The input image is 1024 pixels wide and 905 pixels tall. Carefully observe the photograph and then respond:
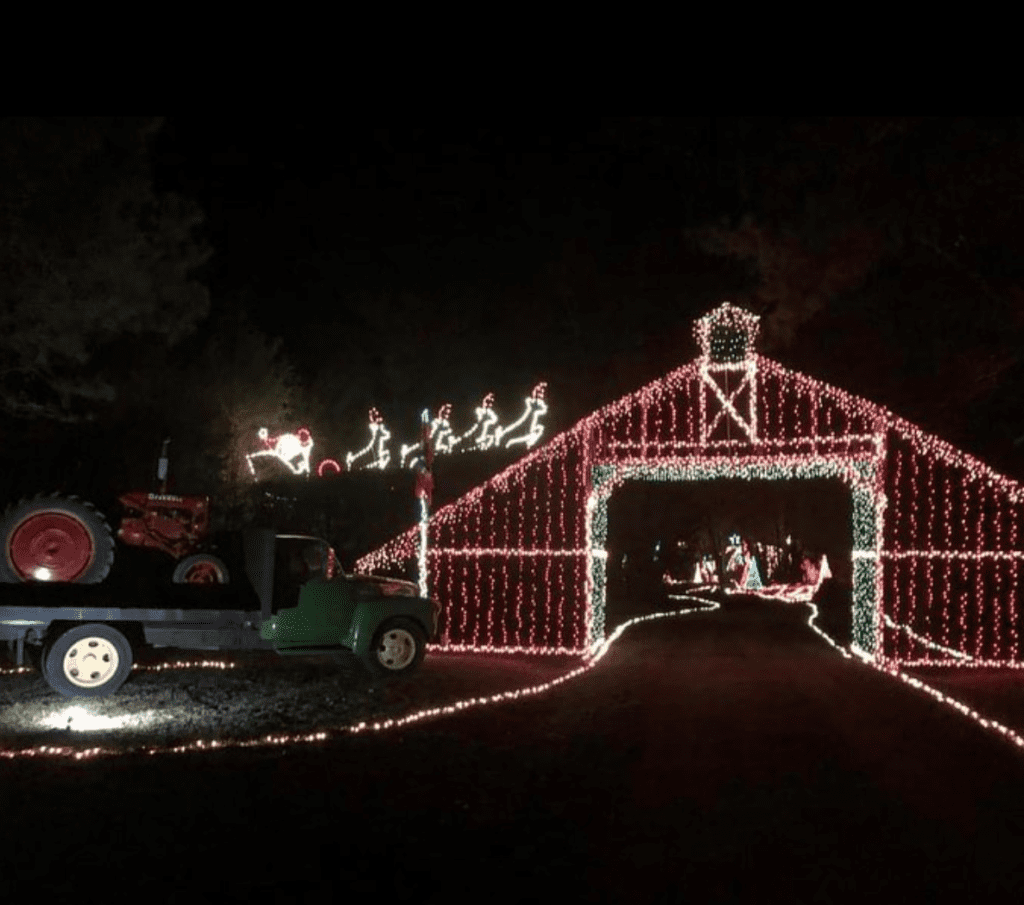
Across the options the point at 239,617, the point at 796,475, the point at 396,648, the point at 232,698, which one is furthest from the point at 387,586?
the point at 796,475

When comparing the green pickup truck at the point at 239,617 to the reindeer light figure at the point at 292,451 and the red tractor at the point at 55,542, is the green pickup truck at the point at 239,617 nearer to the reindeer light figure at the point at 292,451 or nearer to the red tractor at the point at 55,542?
the red tractor at the point at 55,542

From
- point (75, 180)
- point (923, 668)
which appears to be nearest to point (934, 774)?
point (923, 668)

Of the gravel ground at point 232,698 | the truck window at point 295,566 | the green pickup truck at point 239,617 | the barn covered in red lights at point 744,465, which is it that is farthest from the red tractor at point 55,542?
the barn covered in red lights at point 744,465

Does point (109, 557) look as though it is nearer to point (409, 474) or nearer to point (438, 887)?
point (438, 887)

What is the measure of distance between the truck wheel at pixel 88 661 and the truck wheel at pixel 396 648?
3.44 metres

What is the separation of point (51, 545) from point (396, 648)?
4581mm

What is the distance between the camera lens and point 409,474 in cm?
2880

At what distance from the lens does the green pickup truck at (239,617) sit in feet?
45.0

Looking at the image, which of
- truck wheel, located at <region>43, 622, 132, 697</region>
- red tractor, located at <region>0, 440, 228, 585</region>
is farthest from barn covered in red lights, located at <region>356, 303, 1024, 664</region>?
truck wheel, located at <region>43, 622, 132, 697</region>

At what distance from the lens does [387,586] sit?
54.5 ft

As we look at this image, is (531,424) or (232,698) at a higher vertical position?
(531,424)

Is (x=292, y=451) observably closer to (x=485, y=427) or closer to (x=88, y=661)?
(x=485, y=427)

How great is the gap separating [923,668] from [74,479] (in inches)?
687

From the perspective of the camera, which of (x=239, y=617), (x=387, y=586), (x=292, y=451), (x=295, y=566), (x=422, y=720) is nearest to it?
(x=422, y=720)
